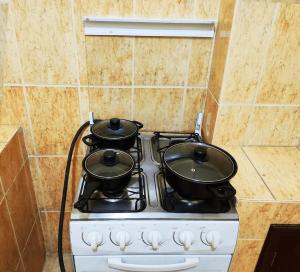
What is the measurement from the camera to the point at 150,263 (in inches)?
33.0

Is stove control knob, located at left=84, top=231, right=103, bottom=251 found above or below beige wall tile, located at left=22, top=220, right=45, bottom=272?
above

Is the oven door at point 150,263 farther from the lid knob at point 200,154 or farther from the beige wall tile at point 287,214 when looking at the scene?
the lid knob at point 200,154

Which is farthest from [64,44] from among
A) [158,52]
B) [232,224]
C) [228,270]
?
[228,270]

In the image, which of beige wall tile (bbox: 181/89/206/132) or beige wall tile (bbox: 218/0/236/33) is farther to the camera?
beige wall tile (bbox: 181/89/206/132)

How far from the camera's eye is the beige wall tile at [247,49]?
90 cm

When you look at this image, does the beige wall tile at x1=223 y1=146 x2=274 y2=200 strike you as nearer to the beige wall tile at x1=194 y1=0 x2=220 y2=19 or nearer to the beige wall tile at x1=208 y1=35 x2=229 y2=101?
the beige wall tile at x1=208 y1=35 x2=229 y2=101

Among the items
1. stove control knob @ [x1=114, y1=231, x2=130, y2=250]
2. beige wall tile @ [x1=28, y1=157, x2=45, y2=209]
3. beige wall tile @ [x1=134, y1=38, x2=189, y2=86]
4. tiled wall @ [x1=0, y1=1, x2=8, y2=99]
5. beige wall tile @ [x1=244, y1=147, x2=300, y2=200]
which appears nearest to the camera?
stove control knob @ [x1=114, y1=231, x2=130, y2=250]

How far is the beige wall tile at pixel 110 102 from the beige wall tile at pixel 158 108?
4 centimetres

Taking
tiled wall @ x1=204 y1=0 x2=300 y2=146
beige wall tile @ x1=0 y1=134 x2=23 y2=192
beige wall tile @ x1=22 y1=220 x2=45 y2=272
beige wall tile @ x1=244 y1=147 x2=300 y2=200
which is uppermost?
tiled wall @ x1=204 y1=0 x2=300 y2=146

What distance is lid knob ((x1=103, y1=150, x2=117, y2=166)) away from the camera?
2.85 feet

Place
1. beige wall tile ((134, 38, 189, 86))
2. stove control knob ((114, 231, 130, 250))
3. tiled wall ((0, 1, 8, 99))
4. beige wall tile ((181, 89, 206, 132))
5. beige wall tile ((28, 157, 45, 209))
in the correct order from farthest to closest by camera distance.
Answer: beige wall tile ((28, 157, 45, 209)), beige wall tile ((181, 89, 206, 132)), beige wall tile ((134, 38, 189, 86)), tiled wall ((0, 1, 8, 99)), stove control knob ((114, 231, 130, 250))

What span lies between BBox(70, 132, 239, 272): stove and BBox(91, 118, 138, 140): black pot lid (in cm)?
23

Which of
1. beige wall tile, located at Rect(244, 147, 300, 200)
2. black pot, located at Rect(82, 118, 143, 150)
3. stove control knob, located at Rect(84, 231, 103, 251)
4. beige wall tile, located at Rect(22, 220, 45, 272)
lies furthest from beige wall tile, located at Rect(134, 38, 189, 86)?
beige wall tile, located at Rect(22, 220, 45, 272)

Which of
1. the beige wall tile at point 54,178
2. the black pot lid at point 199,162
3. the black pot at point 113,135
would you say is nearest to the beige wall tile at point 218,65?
the black pot lid at point 199,162
